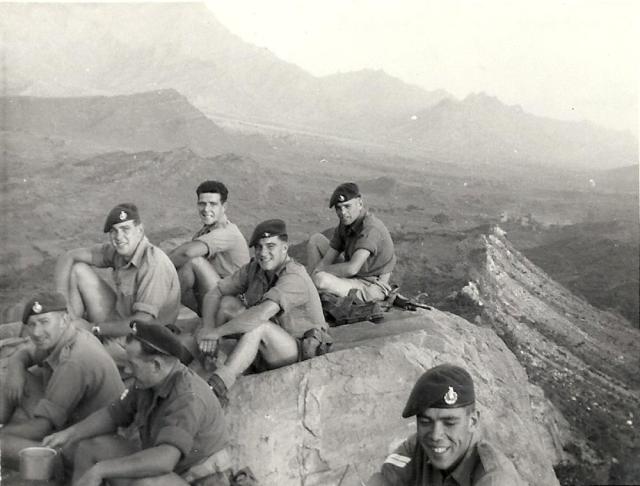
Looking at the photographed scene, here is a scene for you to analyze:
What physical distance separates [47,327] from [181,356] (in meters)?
1.03

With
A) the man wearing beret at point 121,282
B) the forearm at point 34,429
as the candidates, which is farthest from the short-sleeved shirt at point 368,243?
the forearm at point 34,429

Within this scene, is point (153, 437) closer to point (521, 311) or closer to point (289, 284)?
point (289, 284)

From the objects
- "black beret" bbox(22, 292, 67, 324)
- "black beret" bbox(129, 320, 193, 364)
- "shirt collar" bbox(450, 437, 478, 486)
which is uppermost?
"black beret" bbox(129, 320, 193, 364)

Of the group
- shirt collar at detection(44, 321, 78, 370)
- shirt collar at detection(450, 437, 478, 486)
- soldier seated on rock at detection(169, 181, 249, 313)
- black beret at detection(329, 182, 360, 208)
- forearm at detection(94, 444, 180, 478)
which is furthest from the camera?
black beret at detection(329, 182, 360, 208)

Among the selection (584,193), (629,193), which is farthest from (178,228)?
(629,193)

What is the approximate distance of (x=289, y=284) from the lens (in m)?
4.89

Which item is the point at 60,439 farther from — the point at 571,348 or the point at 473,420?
the point at 571,348

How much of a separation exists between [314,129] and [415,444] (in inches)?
2219

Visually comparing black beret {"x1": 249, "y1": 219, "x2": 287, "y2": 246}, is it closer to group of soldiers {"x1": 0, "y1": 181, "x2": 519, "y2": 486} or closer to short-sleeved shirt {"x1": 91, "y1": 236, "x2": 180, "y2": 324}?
group of soldiers {"x1": 0, "y1": 181, "x2": 519, "y2": 486}

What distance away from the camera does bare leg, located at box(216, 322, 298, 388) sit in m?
4.63

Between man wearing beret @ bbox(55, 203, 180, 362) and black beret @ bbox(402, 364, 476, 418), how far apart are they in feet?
9.06

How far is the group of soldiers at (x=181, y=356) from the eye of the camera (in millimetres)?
2846

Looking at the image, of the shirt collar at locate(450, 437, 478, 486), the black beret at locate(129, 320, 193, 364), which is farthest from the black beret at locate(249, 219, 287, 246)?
the shirt collar at locate(450, 437, 478, 486)

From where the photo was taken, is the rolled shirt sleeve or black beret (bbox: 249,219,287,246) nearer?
the rolled shirt sleeve
